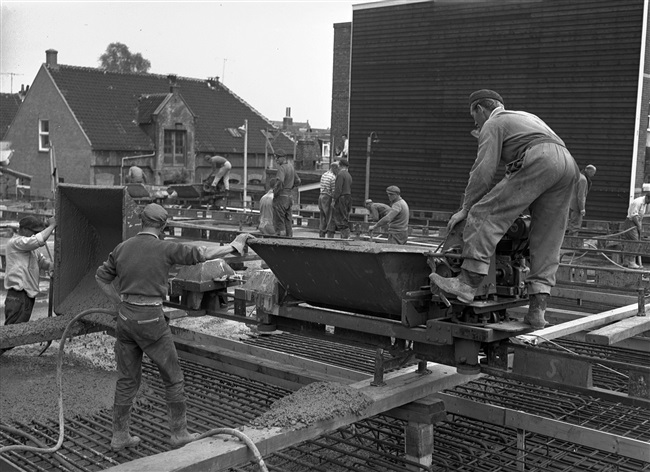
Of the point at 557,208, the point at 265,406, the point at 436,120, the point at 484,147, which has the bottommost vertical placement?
the point at 265,406

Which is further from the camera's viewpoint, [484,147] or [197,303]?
[197,303]

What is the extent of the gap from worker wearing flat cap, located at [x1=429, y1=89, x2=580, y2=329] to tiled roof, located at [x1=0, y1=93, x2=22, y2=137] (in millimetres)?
43153

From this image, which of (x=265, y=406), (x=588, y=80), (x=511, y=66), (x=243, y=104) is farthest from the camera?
(x=243, y=104)

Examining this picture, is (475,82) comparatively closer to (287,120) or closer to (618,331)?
(618,331)

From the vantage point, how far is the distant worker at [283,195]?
12.6 m

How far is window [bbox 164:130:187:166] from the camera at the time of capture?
3431 centimetres

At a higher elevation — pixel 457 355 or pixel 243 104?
pixel 243 104

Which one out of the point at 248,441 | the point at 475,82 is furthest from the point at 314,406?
the point at 475,82

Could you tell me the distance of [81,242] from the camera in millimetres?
7523

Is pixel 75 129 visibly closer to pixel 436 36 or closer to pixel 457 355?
pixel 436 36

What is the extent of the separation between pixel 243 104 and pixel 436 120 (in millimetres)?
18333

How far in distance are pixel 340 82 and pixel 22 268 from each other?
25.3 meters

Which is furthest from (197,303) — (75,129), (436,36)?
(75,129)

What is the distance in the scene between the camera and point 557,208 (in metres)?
4.61
